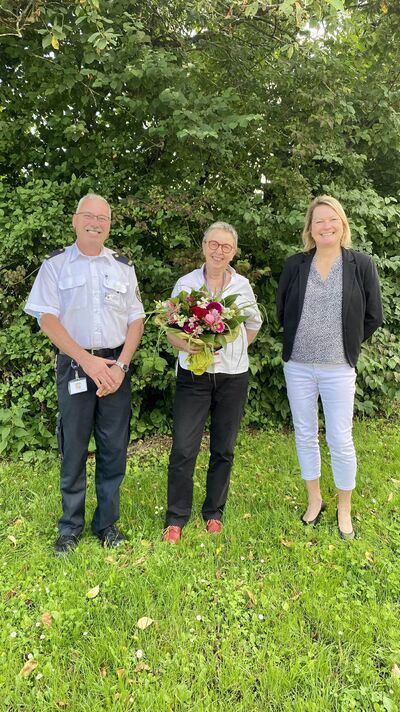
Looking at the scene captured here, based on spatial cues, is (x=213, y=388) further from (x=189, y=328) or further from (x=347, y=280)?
(x=347, y=280)

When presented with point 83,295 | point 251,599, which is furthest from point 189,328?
point 251,599

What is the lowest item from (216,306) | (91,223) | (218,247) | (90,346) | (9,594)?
(9,594)

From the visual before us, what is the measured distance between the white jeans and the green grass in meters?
0.47

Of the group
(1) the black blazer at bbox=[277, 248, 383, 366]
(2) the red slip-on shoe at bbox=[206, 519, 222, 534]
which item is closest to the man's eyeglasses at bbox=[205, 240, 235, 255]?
(1) the black blazer at bbox=[277, 248, 383, 366]

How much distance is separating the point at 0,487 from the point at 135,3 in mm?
4308

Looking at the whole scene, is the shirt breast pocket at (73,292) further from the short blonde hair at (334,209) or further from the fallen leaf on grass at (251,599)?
the fallen leaf on grass at (251,599)

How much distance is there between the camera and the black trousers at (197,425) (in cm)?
312

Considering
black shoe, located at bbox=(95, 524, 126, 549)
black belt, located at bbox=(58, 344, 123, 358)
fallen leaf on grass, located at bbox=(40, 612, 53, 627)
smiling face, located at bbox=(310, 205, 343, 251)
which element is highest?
smiling face, located at bbox=(310, 205, 343, 251)

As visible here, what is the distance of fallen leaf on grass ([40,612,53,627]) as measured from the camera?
241 centimetres

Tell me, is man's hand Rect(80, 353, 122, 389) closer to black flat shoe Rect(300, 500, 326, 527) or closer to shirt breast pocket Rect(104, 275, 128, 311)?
shirt breast pocket Rect(104, 275, 128, 311)

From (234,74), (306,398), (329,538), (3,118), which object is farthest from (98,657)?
(234,74)

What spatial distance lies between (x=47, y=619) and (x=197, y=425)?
1379 millimetres

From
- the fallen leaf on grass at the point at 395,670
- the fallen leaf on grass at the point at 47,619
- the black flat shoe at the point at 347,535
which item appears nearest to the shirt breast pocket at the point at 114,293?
the fallen leaf on grass at the point at 47,619

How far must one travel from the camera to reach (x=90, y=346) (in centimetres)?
291
